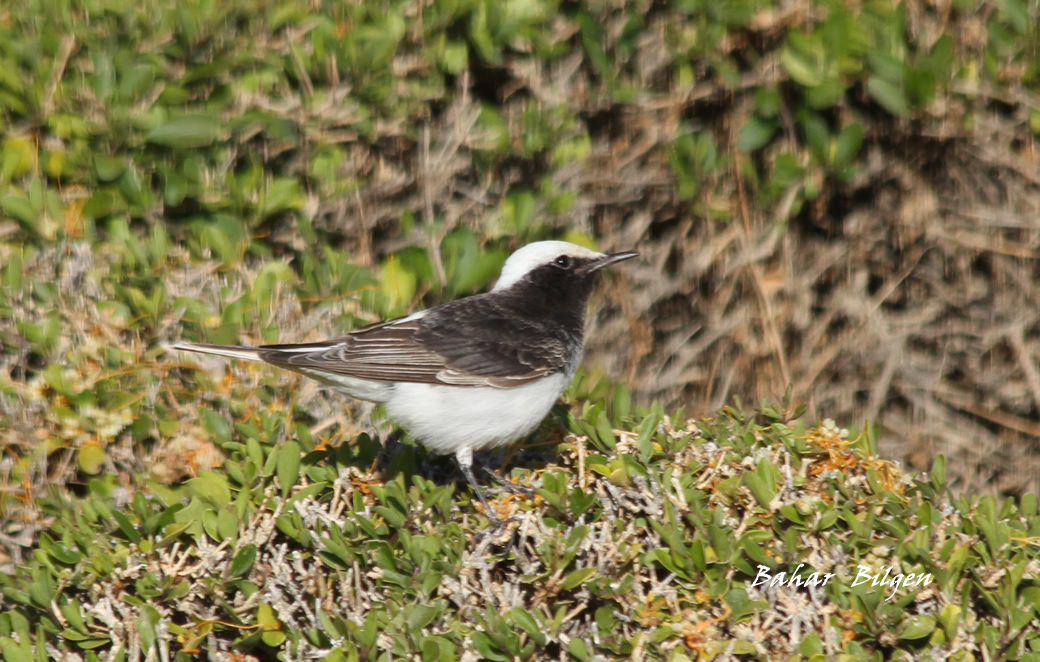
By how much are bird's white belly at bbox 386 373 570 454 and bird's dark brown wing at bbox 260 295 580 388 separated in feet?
0.20

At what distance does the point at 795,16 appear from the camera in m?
6.62

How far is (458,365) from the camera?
5.43m

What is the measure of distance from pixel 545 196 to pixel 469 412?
209 cm

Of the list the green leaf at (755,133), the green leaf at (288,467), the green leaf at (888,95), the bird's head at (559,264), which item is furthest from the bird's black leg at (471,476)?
the green leaf at (888,95)

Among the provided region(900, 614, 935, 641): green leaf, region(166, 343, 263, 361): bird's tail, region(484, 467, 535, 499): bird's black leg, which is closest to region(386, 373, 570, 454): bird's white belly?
region(484, 467, 535, 499): bird's black leg

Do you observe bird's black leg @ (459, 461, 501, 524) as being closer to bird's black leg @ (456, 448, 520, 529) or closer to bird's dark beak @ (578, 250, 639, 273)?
bird's black leg @ (456, 448, 520, 529)

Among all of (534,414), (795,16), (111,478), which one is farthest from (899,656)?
(795,16)

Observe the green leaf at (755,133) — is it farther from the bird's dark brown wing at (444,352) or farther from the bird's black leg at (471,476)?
the bird's black leg at (471,476)

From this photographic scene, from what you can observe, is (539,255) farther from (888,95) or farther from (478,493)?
(888,95)

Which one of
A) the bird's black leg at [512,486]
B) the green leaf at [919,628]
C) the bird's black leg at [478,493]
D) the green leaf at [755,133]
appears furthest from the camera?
the green leaf at [755,133]

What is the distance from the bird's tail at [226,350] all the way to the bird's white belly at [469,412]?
0.71 metres

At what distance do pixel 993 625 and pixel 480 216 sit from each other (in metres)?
3.99

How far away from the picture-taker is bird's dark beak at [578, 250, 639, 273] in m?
5.88

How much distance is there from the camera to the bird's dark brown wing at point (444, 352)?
17.3 ft
